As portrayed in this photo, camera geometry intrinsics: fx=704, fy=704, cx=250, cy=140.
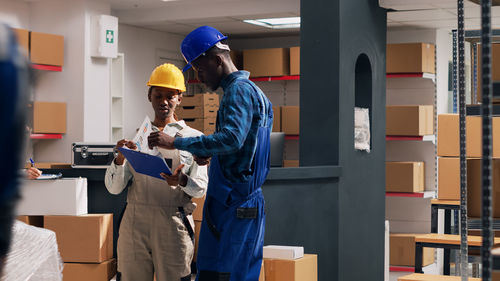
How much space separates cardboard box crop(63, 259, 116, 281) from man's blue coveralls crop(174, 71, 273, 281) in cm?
144

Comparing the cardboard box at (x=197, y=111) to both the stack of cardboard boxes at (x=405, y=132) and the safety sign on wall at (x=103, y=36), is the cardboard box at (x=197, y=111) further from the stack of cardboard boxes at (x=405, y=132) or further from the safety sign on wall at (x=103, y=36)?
the stack of cardboard boxes at (x=405, y=132)

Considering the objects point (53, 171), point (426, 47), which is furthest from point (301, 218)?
point (426, 47)

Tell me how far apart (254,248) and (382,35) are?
13.8 ft

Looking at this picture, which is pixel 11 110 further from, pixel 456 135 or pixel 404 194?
pixel 404 194

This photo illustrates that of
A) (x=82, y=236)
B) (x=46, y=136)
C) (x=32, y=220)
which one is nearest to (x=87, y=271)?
(x=82, y=236)

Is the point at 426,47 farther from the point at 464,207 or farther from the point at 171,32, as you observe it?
the point at 464,207

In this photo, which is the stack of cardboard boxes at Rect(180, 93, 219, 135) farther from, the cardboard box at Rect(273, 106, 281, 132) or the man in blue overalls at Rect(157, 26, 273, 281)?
the man in blue overalls at Rect(157, 26, 273, 281)

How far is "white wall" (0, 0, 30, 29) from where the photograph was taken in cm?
760

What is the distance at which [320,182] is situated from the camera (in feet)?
17.1

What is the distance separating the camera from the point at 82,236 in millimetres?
3820

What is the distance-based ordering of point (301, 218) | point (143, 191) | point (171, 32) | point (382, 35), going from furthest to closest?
1. point (171, 32)
2. point (382, 35)
3. point (301, 218)
4. point (143, 191)

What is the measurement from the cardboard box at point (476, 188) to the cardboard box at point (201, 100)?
20.2ft

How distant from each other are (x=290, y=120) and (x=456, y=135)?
3731mm

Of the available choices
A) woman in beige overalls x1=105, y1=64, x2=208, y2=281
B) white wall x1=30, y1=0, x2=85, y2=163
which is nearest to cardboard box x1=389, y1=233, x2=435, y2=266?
white wall x1=30, y1=0, x2=85, y2=163
